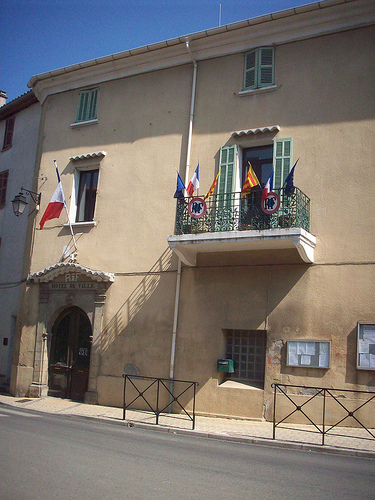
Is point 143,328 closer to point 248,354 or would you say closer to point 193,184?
point 248,354

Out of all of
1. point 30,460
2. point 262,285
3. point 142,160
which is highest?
point 142,160

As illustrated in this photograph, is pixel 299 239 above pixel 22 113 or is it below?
below

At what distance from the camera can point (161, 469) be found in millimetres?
6578

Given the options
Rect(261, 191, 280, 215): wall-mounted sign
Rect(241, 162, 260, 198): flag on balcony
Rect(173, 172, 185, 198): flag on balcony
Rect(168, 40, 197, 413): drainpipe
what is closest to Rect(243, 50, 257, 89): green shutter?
Rect(168, 40, 197, 413): drainpipe

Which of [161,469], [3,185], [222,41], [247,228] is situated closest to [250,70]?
[222,41]

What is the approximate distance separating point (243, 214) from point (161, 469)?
6467 mm

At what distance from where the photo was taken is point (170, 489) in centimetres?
569

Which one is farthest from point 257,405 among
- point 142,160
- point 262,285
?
point 142,160

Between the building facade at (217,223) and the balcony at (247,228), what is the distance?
39 millimetres

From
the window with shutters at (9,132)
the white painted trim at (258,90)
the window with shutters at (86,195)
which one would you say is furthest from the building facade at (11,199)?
the white painted trim at (258,90)

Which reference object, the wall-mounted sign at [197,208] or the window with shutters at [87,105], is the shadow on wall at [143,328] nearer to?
the wall-mounted sign at [197,208]

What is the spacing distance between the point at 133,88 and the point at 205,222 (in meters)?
5.29

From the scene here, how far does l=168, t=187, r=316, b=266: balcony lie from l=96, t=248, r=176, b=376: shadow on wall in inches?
46.8

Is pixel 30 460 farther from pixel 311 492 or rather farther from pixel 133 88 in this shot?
pixel 133 88
